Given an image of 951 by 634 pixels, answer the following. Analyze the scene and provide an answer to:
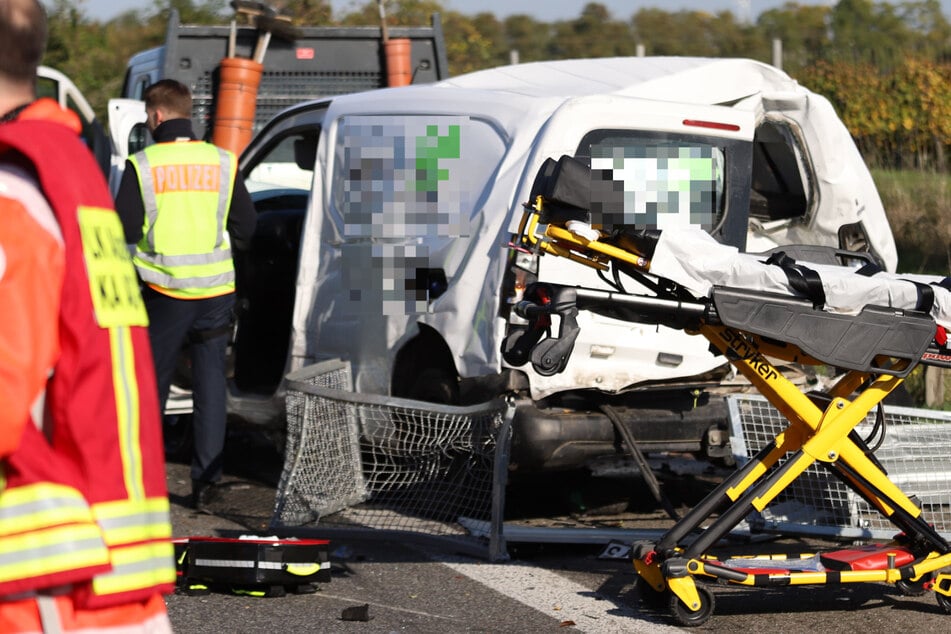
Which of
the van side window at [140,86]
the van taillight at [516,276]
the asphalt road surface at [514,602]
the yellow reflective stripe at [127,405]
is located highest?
the van side window at [140,86]

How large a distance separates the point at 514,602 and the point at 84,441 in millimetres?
3318

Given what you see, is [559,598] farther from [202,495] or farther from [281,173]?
[281,173]

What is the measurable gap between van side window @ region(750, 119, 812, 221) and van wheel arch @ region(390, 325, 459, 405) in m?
1.74

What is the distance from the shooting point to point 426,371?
636cm

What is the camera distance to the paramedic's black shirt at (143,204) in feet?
21.7

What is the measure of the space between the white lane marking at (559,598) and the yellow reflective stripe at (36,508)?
3.06m

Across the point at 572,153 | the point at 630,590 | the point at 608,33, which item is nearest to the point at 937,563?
the point at 630,590

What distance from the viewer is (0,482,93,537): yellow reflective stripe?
1.99 m

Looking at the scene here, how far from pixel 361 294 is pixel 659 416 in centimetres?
159

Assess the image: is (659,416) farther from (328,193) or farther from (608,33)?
(608,33)

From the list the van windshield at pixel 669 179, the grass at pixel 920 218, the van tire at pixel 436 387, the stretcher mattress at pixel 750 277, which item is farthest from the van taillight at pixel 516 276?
the grass at pixel 920 218

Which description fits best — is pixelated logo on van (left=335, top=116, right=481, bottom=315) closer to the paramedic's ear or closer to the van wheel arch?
the van wheel arch

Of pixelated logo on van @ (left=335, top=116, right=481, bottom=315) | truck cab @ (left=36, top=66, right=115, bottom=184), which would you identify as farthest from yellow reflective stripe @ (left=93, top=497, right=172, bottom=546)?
truck cab @ (left=36, top=66, right=115, bottom=184)

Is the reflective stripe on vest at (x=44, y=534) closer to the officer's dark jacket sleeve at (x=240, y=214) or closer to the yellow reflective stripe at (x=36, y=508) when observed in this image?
the yellow reflective stripe at (x=36, y=508)
